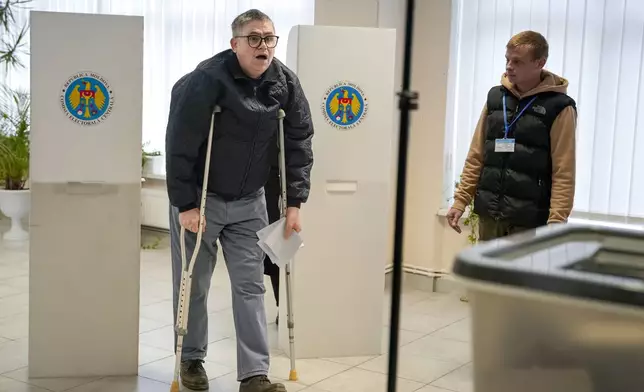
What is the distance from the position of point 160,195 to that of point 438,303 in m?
2.72

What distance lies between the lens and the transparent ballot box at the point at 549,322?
104cm

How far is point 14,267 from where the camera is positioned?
5500mm

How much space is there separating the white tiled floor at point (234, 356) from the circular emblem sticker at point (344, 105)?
2.74 feet

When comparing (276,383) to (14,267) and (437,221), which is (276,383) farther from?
(14,267)

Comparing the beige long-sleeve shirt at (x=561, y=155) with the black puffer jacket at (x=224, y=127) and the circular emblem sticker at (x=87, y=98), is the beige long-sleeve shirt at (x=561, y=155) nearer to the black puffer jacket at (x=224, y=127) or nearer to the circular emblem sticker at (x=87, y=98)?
the black puffer jacket at (x=224, y=127)

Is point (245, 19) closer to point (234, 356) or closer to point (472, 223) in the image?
point (234, 356)

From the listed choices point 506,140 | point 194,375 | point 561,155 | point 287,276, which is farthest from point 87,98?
point 561,155

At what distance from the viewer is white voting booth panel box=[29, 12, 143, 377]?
123 inches

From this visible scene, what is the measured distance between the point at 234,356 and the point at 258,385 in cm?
69

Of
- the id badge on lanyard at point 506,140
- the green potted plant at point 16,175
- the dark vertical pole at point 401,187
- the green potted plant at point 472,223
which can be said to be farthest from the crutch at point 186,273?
the green potted plant at point 16,175

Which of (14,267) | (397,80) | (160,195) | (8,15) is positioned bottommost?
(14,267)

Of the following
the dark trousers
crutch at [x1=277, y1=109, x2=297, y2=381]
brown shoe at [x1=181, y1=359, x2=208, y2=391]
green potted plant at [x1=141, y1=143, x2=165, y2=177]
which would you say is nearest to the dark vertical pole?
crutch at [x1=277, y1=109, x2=297, y2=381]

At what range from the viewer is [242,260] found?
122 inches

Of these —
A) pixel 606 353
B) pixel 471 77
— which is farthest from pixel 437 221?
pixel 606 353
